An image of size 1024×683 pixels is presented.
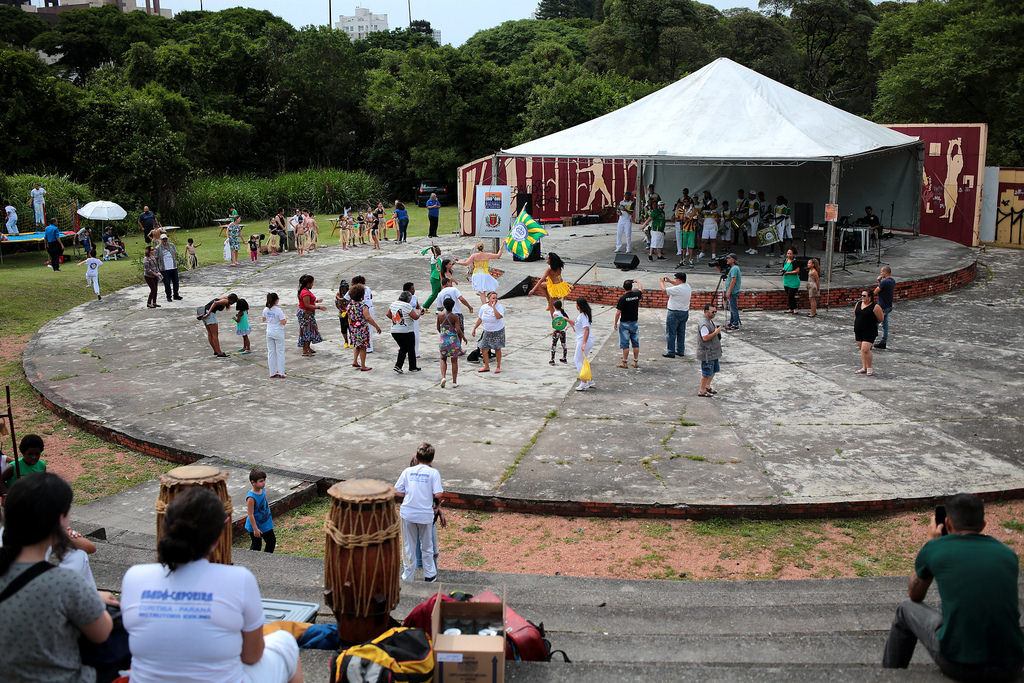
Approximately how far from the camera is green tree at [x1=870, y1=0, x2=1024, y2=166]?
1248 inches

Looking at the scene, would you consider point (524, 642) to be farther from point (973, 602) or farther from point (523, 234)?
point (523, 234)

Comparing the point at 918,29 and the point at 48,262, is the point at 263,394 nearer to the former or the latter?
the point at 48,262

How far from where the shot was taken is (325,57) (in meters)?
48.5

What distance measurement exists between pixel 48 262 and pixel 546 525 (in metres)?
22.4

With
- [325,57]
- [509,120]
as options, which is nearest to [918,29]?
[509,120]

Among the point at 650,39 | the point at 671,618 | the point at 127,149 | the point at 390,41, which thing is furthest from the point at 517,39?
the point at 671,618

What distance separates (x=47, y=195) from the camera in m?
28.6

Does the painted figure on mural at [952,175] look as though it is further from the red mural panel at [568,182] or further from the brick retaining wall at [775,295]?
the red mural panel at [568,182]

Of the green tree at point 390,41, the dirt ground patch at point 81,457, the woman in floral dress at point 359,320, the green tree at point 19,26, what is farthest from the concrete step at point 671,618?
the green tree at point 19,26

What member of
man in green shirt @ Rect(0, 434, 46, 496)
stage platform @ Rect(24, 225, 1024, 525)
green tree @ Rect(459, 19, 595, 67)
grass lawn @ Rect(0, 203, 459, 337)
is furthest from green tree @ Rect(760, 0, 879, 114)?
man in green shirt @ Rect(0, 434, 46, 496)

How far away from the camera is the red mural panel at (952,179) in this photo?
2564 centimetres

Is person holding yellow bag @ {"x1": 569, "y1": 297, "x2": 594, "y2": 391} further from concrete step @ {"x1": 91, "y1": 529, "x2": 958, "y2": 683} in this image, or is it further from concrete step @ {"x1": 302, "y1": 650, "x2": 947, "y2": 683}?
concrete step @ {"x1": 302, "y1": 650, "x2": 947, "y2": 683}

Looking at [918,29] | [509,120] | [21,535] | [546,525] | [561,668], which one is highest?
[918,29]

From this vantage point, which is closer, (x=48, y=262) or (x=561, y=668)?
(x=561, y=668)
